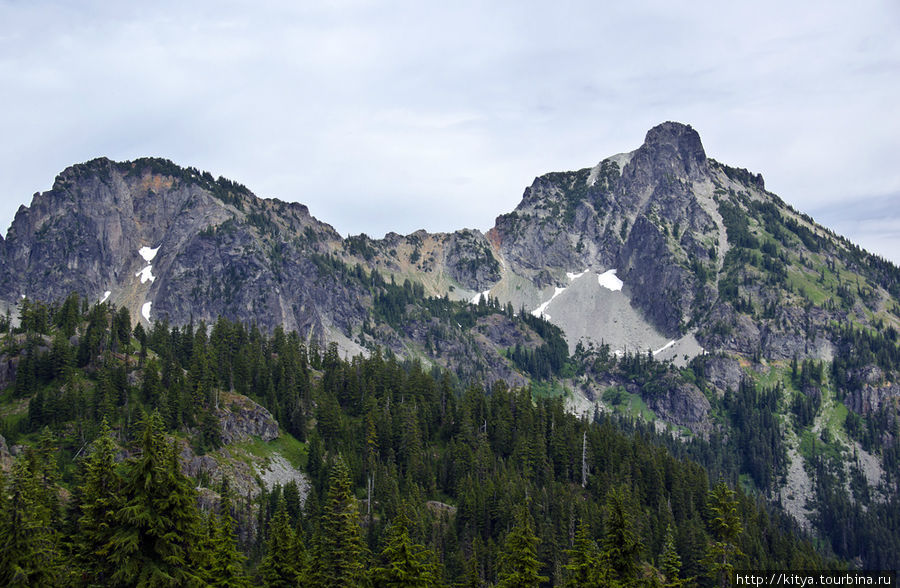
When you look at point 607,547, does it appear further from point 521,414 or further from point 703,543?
point 521,414

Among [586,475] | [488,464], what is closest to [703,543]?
[586,475]

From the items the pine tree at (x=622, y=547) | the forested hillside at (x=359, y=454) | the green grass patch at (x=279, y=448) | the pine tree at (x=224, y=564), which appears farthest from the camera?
the green grass patch at (x=279, y=448)

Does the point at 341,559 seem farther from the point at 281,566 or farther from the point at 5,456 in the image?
the point at 5,456

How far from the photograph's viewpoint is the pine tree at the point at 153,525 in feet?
98.5

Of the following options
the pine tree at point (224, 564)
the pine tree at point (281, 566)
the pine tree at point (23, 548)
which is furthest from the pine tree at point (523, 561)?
the pine tree at point (23, 548)

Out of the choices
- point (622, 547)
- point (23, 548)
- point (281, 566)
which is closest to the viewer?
point (23, 548)

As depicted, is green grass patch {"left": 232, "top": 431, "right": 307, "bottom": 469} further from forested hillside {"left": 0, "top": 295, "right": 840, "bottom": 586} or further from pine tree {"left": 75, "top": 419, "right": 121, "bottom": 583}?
pine tree {"left": 75, "top": 419, "right": 121, "bottom": 583}

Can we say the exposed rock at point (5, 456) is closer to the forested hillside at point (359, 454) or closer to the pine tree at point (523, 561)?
the forested hillside at point (359, 454)

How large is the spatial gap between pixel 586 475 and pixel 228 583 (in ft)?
341

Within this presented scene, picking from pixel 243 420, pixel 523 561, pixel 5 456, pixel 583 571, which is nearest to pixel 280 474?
pixel 243 420

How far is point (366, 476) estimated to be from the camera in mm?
122500

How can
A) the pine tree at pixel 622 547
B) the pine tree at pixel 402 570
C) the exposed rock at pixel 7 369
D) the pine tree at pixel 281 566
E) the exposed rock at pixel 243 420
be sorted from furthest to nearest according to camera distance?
1. the exposed rock at pixel 243 420
2. the exposed rock at pixel 7 369
3. the pine tree at pixel 281 566
4. the pine tree at pixel 622 547
5. the pine tree at pixel 402 570

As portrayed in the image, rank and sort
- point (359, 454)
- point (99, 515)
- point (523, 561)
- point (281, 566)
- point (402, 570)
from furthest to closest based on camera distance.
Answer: point (359, 454) < point (281, 566) < point (523, 561) < point (402, 570) < point (99, 515)

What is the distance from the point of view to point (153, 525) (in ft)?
100
